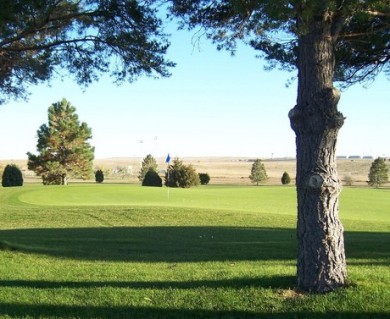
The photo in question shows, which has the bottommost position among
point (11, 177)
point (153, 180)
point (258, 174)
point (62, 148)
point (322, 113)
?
point (153, 180)

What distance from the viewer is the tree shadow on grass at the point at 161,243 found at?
11.1 meters

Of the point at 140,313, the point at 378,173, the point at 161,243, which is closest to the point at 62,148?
the point at 378,173

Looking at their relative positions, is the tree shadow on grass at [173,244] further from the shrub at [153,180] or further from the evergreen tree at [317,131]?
the shrub at [153,180]

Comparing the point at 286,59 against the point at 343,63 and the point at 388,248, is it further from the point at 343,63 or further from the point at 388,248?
the point at 388,248

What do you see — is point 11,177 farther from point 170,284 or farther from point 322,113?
point 322,113

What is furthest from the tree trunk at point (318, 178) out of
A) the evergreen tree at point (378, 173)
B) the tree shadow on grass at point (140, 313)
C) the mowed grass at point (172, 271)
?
the evergreen tree at point (378, 173)

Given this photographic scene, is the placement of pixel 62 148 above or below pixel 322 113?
above

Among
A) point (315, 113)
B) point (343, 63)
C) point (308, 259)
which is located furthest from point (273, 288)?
point (343, 63)

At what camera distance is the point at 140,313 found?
579 cm

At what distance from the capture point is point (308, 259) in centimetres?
623

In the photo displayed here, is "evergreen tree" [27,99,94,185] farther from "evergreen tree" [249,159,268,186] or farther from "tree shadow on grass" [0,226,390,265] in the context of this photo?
"tree shadow on grass" [0,226,390,265]

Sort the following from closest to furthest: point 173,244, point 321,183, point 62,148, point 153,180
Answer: point 321,183 < point 173,244 < point 153,180 < point 62,148

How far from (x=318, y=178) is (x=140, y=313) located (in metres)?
2.63

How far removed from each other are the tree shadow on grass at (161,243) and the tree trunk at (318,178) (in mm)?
4369
